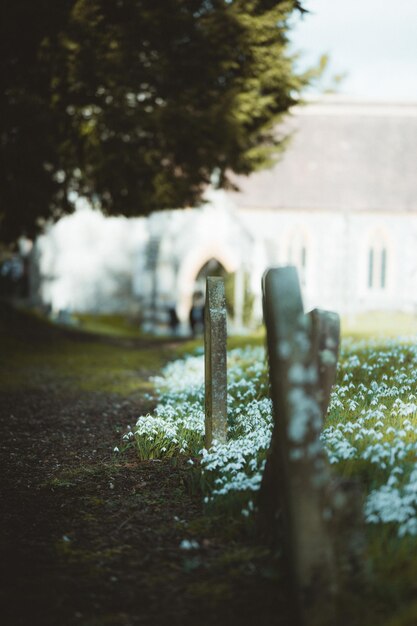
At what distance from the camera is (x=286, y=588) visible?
3299 mm

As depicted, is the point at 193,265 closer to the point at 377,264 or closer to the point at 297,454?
the point at 377,264

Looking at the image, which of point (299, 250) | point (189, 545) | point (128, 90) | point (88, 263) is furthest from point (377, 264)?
point (189, 545)

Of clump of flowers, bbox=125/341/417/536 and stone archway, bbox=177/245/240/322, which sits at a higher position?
stone archway, bbox=177/245/240/322

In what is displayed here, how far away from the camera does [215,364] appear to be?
223 inches

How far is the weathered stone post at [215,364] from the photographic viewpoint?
547 centimetres

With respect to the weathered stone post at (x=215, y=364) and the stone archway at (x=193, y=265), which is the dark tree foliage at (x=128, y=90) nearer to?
the weathered stone post at (x=215, y=364)

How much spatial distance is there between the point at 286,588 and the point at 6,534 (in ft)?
6.40

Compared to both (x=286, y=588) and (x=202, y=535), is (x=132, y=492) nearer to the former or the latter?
(x=202, y=535)

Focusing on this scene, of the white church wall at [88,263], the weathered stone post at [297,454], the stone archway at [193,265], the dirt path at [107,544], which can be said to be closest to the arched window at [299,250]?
the stone archway at [193,265]

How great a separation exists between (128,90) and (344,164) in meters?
19.7

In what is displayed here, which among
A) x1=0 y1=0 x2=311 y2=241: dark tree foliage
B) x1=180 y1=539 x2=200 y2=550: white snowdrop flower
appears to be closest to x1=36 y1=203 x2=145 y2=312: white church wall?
x1=0 y1=0 x2=311 y2=241: dark tree foliage

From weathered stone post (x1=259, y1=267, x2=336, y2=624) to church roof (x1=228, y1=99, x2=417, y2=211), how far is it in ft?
77.3

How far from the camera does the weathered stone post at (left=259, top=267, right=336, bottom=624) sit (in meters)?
2.92

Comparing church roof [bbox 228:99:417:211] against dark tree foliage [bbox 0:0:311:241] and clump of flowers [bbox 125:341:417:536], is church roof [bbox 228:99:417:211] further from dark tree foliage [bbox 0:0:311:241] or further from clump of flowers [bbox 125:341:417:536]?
clump of flowers [bbox 125:341:417:536]
